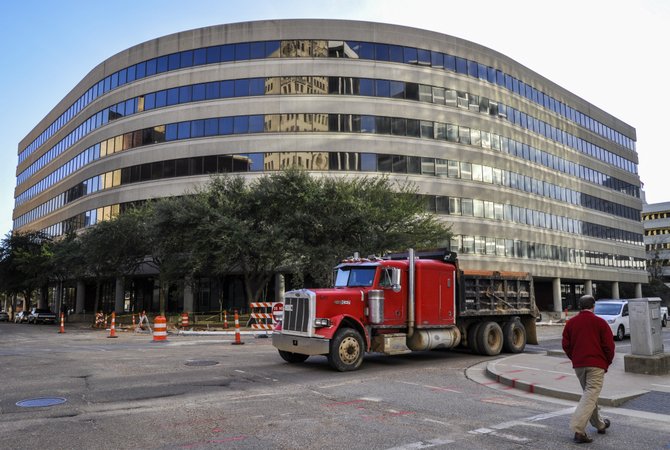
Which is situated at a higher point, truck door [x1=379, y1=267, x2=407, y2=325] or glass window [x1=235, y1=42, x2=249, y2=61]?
glass window [x1=235, y1=42, x2=249, y2=61]

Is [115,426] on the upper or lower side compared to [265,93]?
lower

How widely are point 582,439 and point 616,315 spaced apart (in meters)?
18.0

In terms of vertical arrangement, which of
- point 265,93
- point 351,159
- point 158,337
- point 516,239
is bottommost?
point 158,337

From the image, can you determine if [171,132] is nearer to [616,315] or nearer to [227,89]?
[227,89]

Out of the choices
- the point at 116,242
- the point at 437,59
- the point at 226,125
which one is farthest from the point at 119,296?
the point at 437,59

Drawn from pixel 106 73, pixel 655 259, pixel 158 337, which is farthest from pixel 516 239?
pixel 655 259

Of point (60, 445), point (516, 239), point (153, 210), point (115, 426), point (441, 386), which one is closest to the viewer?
point (60, 445)

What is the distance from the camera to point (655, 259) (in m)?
94.6

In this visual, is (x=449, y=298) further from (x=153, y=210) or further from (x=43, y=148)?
(x=43, y=148)

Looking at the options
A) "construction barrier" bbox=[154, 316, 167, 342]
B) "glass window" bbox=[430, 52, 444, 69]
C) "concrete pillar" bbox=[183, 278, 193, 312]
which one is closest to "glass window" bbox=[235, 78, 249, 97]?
"glass window" bbox=[430, 52, 444, 69]

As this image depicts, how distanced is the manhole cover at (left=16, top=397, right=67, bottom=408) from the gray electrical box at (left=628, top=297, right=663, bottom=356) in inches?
446

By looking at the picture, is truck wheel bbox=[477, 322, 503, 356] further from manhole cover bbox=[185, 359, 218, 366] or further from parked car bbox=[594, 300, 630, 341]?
parked car bbox=[594, 300, 630, 341]

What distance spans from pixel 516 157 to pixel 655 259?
2280 inches

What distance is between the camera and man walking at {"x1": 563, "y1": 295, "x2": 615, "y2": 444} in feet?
21.1
